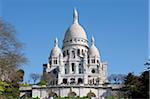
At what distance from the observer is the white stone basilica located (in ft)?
204

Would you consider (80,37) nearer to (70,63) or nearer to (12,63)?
(70,63)

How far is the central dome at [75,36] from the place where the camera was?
225ft

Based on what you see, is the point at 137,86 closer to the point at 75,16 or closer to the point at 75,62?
the point at 75,62

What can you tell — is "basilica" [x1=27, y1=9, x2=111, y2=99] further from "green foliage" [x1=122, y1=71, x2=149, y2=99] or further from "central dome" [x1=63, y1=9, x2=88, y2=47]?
"green foliage" [x1=122, y1=71, x2=149, y2=99]

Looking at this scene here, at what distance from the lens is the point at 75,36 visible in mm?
68562

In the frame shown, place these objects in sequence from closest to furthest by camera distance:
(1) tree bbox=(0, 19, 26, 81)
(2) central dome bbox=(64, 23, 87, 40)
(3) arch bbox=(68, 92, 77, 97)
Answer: (1) tree bbox=(0, 19, 26, 81)
(3) arch bbox=(68, 92, 77, 97)
(2) central dome bbox=(64, 23, 87, 40)

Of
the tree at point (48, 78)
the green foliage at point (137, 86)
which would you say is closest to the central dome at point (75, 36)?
the tree at point (48, 78)

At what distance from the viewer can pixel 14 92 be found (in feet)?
143

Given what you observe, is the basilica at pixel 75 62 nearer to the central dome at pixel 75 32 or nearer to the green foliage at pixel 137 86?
the central dome at pixel 75 32

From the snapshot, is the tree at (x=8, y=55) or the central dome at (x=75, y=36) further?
the central dome at (x=75, y=36)

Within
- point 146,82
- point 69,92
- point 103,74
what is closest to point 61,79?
point 103,74

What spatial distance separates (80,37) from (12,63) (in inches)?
1904

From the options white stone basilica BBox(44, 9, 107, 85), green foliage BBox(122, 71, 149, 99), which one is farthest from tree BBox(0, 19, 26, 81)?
white stone basilica BBox(44, 9, 107, 85)

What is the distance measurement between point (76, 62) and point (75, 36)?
5870mm
